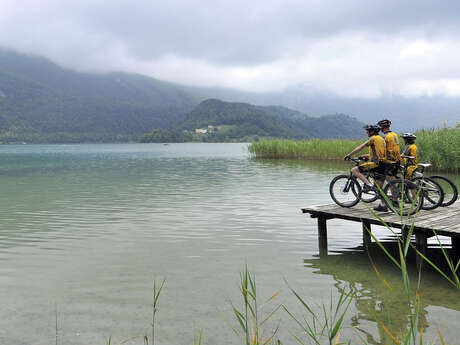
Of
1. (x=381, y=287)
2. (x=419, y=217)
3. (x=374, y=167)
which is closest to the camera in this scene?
(x=381, y=287)

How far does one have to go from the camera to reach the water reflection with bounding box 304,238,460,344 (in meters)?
5.67

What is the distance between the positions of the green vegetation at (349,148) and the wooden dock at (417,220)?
1694cm

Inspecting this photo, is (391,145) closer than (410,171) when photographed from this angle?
Yes

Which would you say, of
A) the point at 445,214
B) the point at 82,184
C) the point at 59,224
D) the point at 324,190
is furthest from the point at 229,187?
the point at 445,214

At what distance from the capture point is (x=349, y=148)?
1470 inches

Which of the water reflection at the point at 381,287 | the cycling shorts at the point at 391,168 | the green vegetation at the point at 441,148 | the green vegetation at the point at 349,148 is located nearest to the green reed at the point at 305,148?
the green vegetation at the point at 349,148

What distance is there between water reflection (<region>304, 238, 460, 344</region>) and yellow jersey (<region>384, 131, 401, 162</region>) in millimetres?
2033

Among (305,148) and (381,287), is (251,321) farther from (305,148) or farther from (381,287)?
(305,148)

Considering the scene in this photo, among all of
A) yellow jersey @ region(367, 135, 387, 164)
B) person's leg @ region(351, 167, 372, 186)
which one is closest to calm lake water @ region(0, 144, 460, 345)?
person's leg @ region(351, 167, 372, 186)

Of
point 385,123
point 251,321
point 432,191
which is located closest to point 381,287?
point 251,321

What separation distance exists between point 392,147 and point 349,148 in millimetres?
28488

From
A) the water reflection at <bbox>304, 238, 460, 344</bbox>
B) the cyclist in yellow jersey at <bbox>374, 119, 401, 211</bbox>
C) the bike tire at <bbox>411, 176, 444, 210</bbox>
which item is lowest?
the water reflection at <bbox>304, 238, 460, 344</bbox>

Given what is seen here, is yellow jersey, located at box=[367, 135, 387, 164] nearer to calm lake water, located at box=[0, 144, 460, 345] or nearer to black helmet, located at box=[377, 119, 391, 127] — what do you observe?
black helmet, located at box=[377, 119, 391, 127]

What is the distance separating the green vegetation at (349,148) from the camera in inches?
1005
